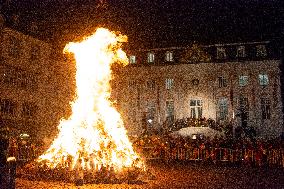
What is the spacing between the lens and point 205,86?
50.3 m

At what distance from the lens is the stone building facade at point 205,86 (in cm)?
4866

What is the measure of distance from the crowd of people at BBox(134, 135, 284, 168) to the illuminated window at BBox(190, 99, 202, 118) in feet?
80.3

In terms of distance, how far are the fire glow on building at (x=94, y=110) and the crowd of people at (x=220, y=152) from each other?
8.00 meters

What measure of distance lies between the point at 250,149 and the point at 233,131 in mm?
24579

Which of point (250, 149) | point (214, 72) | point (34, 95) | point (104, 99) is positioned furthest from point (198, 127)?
point (104, 99)

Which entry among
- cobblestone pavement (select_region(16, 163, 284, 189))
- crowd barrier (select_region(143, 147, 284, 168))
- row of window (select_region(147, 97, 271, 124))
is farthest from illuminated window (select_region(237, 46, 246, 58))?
cobblestone pavement (select_region(16, 163, 284, 189))

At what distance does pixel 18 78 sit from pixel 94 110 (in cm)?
2512

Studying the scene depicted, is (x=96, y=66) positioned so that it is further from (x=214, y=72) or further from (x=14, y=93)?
(x=214, y=72)

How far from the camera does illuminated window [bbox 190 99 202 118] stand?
5047 cm

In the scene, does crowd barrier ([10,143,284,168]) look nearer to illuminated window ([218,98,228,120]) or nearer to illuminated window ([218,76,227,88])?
illuminated window ([218,98,228,120])

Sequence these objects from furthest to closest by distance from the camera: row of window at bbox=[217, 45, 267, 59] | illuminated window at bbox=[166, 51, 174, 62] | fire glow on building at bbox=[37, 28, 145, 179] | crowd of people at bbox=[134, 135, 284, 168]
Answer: illuminated window at bbox=[166, 51, 174, 62]
row of window at bbox=[217, 45, 267, 59]
crowd of people at bbox=[134, 135, 284, 168]
fire glow on building at bbox=[37, 28, 145, 179]

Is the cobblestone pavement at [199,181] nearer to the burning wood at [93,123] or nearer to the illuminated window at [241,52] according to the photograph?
the burning wood at [93,123]

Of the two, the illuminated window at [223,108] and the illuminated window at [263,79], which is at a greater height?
the illuminated window at [263,79]

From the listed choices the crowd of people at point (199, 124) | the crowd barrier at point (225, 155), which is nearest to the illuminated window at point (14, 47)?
the crowd of people at point (199, 124)
